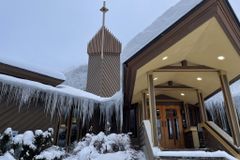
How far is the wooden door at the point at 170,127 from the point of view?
901 cm

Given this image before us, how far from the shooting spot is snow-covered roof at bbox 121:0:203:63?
5.57 metres

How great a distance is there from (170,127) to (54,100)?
15.3 feet

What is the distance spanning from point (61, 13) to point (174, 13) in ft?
253

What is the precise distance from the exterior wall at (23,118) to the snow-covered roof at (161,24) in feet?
12.0

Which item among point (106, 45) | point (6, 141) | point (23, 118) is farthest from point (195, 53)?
point (106, 45)

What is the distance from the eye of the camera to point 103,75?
52.5ft

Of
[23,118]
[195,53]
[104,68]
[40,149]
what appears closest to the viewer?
[40,149]

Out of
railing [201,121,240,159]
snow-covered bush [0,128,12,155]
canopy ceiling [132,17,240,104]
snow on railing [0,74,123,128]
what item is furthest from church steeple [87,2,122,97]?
snow-covered bush [0,128,12,155]

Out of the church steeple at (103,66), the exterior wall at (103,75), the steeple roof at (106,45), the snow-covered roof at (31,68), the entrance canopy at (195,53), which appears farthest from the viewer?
the steeple roof at (106,45)

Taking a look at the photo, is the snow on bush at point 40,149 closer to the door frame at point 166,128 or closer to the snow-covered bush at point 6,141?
the snow-covered bush at point 6,141

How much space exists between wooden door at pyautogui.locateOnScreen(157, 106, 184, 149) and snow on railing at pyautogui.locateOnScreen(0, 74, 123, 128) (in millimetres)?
1806

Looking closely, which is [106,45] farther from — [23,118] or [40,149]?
[40,149]

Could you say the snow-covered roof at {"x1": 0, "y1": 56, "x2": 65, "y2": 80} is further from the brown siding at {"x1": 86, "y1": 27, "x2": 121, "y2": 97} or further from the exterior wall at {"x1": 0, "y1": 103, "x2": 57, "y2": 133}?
the brown siding at {"x1": 86, "y1": 27, "x2": 121, "y2": 97}

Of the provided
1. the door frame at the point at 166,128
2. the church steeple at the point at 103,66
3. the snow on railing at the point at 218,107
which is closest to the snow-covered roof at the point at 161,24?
the door frame at the point at 166,128
